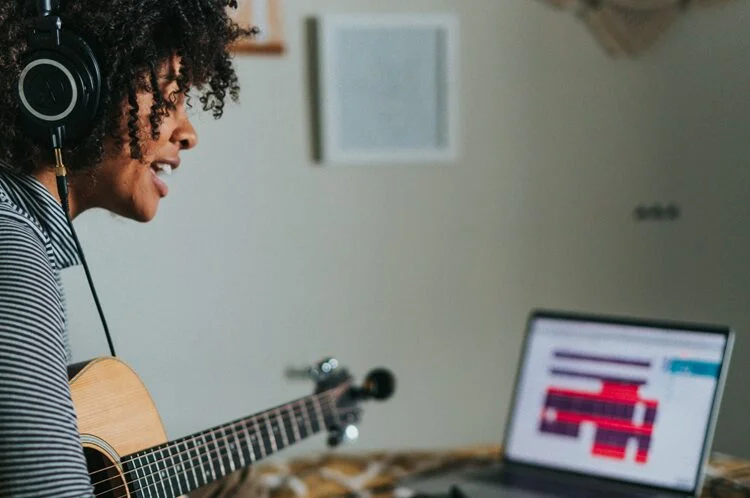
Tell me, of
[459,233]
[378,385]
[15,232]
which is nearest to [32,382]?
[15,232]

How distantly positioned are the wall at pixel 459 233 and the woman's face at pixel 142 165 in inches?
24.9

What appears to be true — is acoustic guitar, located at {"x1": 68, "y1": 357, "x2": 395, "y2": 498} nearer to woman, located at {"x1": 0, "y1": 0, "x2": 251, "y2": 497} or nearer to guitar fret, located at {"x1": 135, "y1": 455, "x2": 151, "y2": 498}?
guitar fret, located at {"x1": 135, "y1": 455, "x2": 151, "y2": 498}

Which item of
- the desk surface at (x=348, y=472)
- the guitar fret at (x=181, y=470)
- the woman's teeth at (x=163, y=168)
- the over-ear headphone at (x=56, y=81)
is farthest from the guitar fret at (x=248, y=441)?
the over-ear headphone at (x=56, y=81)

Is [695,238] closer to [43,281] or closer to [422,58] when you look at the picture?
[422,58]

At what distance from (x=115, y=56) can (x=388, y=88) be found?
903 millimetres

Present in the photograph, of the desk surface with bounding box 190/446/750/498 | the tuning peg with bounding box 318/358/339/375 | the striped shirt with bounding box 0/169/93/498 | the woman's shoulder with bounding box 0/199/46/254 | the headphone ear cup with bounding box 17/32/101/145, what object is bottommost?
the desk surface with bounding box 190/446/750/498

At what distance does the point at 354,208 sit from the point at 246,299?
0.27 m

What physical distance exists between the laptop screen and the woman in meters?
0.72

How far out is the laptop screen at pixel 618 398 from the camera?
1.36m

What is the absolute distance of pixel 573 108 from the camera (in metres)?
1.86

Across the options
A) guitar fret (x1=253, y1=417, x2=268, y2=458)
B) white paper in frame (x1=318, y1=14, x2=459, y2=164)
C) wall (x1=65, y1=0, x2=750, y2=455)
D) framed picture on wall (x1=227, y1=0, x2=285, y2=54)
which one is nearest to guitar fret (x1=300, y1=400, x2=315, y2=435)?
guitar fret (x1=253, y1=417, x2=268, y2=458)

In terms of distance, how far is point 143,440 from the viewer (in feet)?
3.41

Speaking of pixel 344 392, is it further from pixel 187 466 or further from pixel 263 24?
pixel 263 24

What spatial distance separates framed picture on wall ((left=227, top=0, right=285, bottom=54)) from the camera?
65.7 inches
